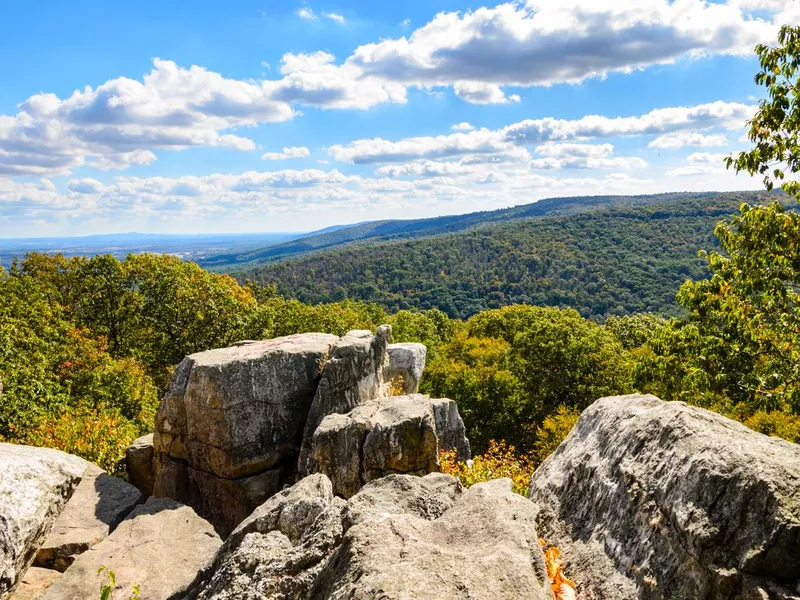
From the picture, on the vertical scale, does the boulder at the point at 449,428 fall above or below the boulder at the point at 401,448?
below

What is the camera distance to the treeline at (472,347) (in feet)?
49.4

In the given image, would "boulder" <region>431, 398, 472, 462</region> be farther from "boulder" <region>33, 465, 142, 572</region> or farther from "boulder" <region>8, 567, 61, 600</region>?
"boulder" <region>8, 567, 61, 600</region>

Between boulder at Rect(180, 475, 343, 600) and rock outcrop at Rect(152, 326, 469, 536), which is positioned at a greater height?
boulder at Rect(180, 475, 343, 600)

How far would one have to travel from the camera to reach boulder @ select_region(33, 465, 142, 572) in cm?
1334

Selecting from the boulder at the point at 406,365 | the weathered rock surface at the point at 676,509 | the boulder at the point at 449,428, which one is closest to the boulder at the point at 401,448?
the weathered rock surface at the point at 676,509

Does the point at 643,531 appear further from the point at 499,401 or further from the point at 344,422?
the point at 499,401

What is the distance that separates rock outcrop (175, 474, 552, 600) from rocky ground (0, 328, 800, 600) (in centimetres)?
2

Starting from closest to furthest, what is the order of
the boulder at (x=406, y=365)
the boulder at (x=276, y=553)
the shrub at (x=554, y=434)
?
the boulder at (x=276, y=553), the shrub at (x=554, y=434), the boulder at (x=406, y=365)

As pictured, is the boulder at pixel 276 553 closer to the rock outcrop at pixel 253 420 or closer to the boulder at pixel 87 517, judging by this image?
the boulder at pixel 87 517

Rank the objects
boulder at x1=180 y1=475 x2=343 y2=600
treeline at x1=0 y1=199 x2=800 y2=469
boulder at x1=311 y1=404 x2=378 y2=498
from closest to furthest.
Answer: boulder at x1=180 y1=475 x2=343 y2=600
treeline at x1=0 y1=199 x2=800 y2=469
boulder at x1=311 y1=404 x2=378 y2=498

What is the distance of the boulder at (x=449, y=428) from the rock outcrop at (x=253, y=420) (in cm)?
567

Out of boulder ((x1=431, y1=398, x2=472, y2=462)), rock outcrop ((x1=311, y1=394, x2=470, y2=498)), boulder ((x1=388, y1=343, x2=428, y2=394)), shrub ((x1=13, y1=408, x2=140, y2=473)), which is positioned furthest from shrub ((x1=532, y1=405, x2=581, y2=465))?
shrub ((x1=13, y1=408, x2=140, y2=473))

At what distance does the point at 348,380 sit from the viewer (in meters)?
19.5

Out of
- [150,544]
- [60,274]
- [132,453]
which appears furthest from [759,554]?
[60,274]
